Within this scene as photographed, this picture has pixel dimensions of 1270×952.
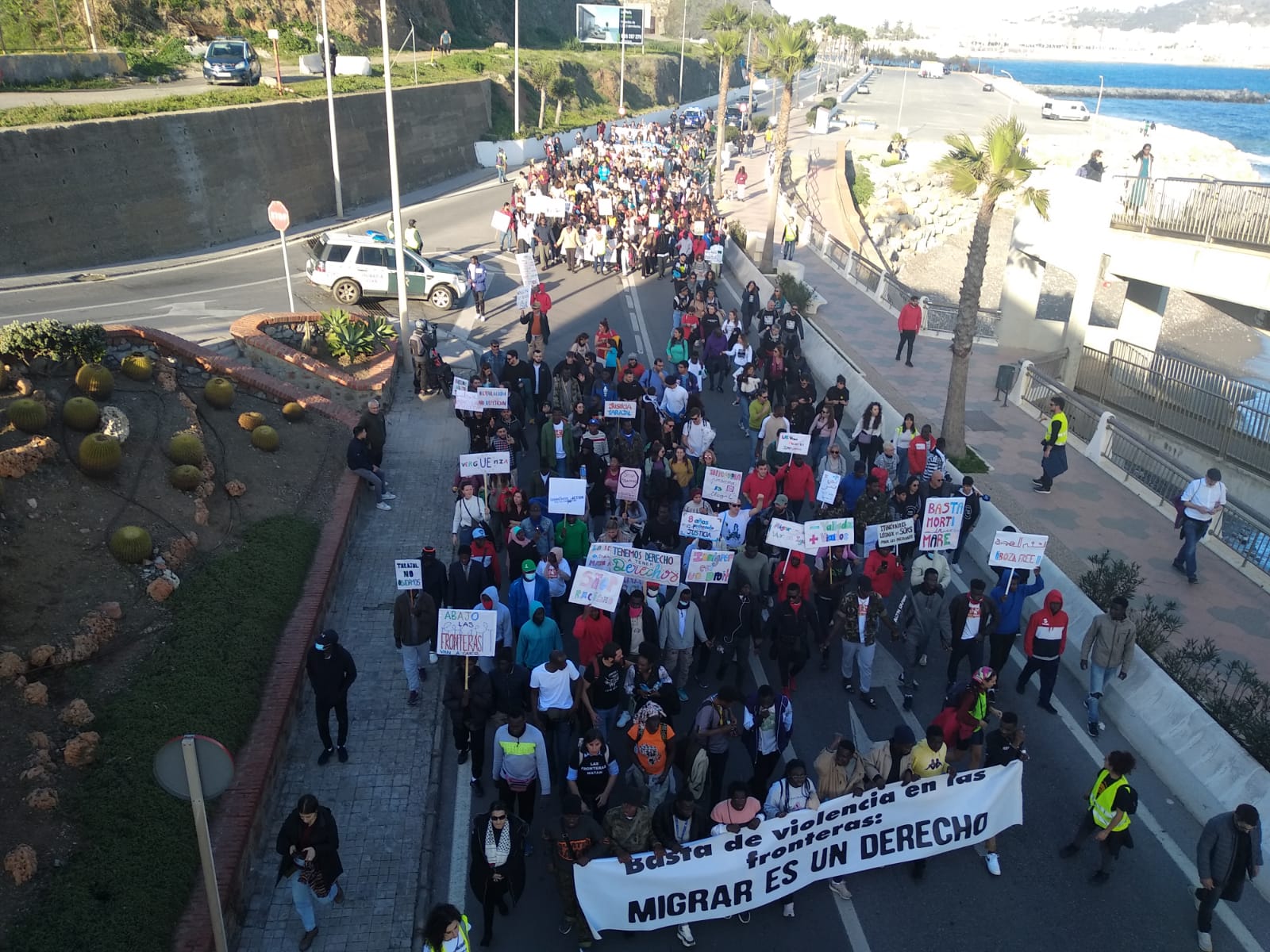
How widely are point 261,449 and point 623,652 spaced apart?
7.20 meters

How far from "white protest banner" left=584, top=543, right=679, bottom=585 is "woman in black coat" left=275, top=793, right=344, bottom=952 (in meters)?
4.20

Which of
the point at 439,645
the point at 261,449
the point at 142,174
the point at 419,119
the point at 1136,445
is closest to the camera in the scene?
the point at 439,645

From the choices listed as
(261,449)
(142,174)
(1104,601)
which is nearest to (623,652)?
(1104,601)

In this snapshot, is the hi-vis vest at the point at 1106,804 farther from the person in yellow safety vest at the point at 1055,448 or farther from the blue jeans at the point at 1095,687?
the person in yellow safety vest at the point at 1055,448

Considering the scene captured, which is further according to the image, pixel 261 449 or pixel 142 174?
pixel 142 174

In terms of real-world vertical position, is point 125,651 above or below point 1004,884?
above

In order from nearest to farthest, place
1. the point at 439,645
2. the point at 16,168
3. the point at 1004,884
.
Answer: the point at 1004,884 → the point at 439,645 → the point at 16,168

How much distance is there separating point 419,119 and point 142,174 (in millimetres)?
19947

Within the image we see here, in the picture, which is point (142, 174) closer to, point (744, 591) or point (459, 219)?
point (459, 219)

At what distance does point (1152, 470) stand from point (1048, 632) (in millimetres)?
7936

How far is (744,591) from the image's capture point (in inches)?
416

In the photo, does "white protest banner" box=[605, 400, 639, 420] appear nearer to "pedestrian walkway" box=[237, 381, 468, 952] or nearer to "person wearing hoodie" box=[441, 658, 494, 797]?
"pedestrian walkway" box=[237, 381, 468, 952]

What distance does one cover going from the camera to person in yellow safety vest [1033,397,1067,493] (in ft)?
50.6

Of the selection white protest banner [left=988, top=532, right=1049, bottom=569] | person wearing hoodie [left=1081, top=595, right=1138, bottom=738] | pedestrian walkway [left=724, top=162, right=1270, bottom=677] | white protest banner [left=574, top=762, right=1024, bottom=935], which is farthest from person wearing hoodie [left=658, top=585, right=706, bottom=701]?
pedestrian walkway [left=724, top=162, right=1270, bottom=677]
